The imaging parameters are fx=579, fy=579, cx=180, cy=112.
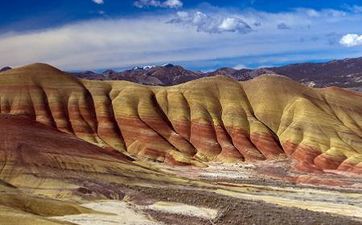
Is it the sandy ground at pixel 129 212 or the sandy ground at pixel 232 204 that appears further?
the sandy ground at pixel 232 204

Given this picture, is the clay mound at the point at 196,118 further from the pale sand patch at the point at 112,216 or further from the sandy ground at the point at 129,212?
the pale sand patch at the point at 112,216

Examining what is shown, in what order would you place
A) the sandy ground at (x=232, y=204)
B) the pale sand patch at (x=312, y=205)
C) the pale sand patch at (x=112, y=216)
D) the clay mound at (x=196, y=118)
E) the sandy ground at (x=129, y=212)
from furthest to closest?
the clay mound at (x=196, y=118)
the pale sand patch at (x=312, y=205)
the sandy ground at (x=232, y=204)
the sandy ground at (x=129, y=212)
the pale sand patch at (x=112, y=216)

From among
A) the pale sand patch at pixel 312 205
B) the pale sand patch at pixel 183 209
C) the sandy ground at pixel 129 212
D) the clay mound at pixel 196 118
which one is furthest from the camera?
the clay mound at pixel 196 118

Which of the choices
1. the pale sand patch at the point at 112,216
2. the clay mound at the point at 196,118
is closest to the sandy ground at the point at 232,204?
the pale sand patch at the point at 112,216

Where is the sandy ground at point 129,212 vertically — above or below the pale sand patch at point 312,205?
above

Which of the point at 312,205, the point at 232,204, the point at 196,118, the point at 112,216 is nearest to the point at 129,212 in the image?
the point at 112,216

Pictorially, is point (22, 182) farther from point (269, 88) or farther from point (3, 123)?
point (269, 88)

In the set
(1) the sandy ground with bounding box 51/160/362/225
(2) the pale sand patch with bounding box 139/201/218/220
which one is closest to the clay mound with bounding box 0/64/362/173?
(1) the sandy ground with bounding box 51/160/362/225
